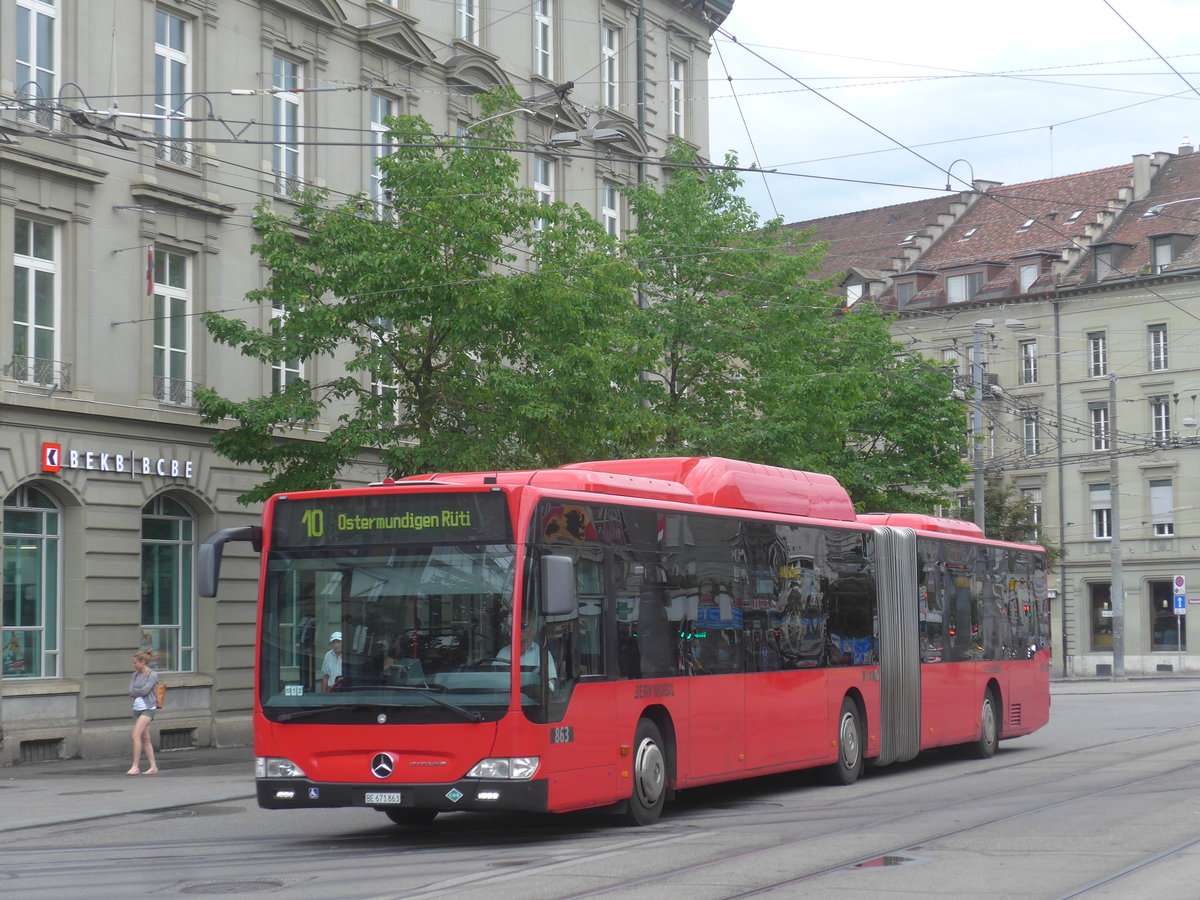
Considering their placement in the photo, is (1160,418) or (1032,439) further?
(1032,439)

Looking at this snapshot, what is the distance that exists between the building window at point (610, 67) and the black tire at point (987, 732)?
1826 centimetres


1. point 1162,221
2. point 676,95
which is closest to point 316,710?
point 676,95

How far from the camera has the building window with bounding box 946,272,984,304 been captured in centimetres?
6919

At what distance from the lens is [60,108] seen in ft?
57.3

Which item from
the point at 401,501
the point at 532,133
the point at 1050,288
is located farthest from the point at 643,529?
the point at 1050,288

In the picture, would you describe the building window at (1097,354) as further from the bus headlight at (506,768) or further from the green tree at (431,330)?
the bus headlight at (506,768)

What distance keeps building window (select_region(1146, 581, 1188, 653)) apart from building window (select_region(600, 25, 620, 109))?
35089 millimetres

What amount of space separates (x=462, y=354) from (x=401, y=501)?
1009 cm

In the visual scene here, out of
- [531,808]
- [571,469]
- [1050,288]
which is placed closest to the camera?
[531,808]

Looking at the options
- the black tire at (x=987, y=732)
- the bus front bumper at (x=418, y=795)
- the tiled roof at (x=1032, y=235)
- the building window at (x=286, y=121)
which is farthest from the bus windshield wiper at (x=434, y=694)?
the tiled roof at (x=1032, y=235)

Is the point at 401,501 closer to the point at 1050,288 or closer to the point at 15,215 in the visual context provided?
the point at 15,215

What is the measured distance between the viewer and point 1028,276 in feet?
223

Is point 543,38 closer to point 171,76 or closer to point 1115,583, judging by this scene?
point 171,76

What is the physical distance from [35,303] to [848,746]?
12.4m
